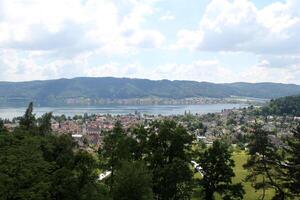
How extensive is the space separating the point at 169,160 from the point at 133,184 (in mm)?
6250

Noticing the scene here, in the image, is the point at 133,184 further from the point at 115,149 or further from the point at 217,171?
the point at 217,171

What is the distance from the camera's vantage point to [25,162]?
2430cm

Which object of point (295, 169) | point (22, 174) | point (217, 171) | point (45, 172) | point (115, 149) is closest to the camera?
point (22, 174)

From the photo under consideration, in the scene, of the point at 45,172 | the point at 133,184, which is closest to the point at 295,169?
the point at 133,184

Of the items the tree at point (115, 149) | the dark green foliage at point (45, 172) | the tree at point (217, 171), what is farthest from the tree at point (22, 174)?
the tree at point (217, 171)

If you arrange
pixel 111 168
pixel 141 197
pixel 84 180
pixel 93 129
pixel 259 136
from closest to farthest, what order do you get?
pixel 141 197 < pixel 84 180 < pixel 259 136 < pixel 111 168 < pixel 93 129

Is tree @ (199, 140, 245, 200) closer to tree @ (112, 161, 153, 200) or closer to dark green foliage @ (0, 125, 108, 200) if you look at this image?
tree @ (112, 161, 153, 200)

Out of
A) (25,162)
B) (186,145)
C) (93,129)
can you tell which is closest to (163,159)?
(186,145)

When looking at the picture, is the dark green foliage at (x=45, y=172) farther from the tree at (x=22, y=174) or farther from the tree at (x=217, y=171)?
the tree at (x=217, y=171)

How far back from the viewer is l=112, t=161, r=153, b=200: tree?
27.4m

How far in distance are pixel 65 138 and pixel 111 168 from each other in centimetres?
419

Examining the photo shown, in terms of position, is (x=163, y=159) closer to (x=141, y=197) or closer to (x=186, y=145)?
(x=186, y=145)

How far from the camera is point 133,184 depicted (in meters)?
27.7

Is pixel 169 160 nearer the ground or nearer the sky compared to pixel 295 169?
nearer the sky
